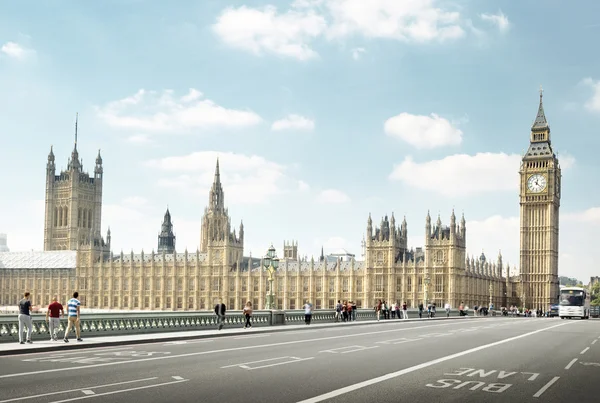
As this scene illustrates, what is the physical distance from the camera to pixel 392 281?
106m

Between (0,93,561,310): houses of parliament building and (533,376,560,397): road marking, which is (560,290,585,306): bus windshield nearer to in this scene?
(0,93,561,310): houses of parliament building

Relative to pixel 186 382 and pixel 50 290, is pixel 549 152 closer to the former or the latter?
pixel 50 290

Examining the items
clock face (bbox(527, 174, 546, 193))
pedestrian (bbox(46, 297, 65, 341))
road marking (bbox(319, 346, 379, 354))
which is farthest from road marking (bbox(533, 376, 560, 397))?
clock face (bbox(527, 174, 546, 193))

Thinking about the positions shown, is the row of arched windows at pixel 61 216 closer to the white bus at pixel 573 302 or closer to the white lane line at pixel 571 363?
the white bus at pixel 573 302

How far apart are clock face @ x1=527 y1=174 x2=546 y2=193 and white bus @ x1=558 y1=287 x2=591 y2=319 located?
177 ft

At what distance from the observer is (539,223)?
5032 inches

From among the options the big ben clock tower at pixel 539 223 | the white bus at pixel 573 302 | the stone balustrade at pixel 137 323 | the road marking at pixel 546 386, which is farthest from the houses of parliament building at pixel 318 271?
the road marking at pixel 546 386

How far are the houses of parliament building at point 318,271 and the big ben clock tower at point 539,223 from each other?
0.55 ft

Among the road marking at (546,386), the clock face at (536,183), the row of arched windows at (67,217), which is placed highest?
the clock face at (536,183)

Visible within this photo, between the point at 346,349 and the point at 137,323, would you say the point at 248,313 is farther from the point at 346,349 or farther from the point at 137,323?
the point at 346,349

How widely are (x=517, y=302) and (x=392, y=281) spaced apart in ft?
103

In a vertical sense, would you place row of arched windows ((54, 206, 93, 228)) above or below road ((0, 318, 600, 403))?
above

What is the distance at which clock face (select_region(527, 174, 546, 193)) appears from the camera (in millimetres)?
127500

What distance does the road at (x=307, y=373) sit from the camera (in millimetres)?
14641
